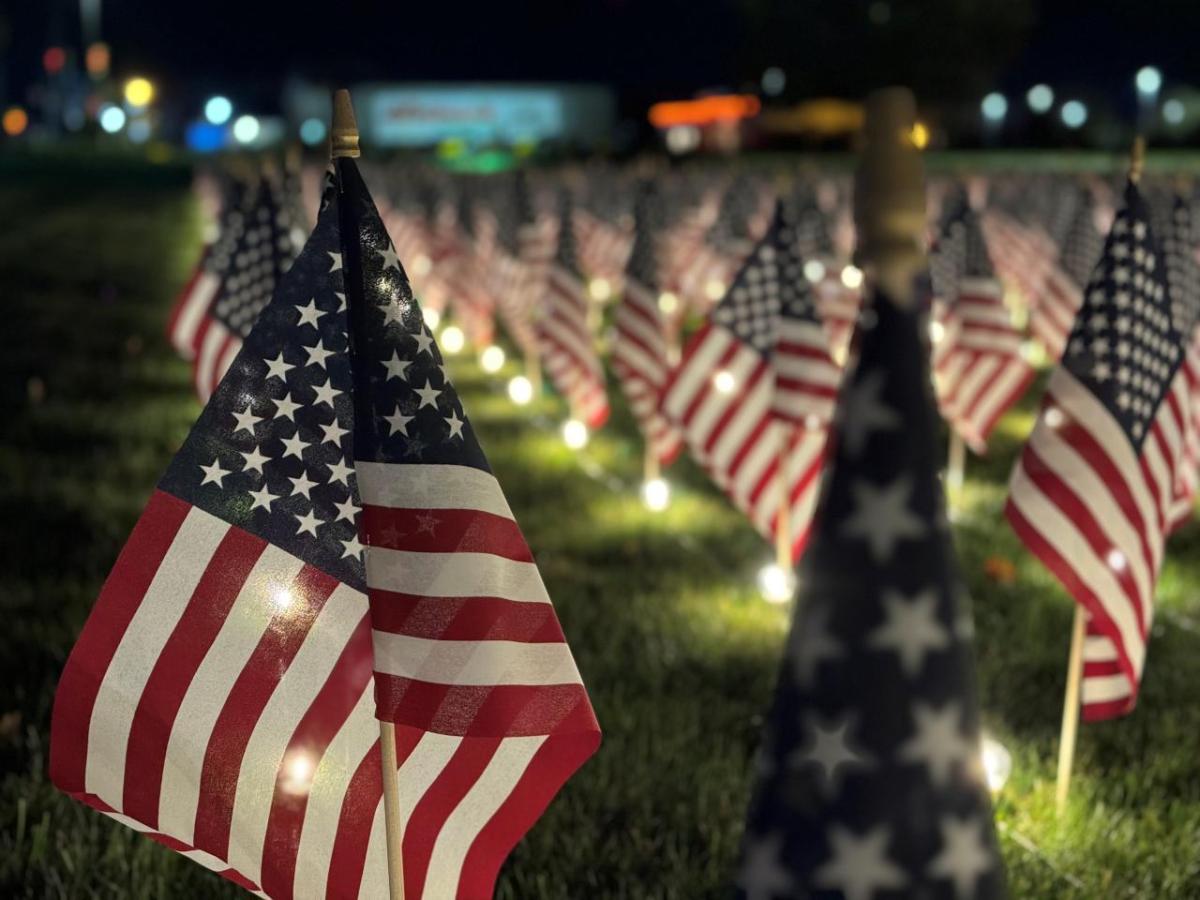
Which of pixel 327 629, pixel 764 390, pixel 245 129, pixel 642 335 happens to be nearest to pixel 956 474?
pixel 642 335

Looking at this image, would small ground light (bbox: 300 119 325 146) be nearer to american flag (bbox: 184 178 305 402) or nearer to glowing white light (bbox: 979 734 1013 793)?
american flag (bbox: 184 178 305 402)

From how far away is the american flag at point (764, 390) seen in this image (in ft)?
24.2

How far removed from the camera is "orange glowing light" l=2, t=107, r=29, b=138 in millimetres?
173525

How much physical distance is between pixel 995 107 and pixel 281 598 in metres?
110

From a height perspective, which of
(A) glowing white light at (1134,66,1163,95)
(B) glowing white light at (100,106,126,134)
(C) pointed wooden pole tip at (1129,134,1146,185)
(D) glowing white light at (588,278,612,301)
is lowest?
(C) pointed wooden pole tip at (1129,134,1146,185)

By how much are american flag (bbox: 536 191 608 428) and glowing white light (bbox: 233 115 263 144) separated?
13267 cm

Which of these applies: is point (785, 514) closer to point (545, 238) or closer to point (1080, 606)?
point (1080, 606)

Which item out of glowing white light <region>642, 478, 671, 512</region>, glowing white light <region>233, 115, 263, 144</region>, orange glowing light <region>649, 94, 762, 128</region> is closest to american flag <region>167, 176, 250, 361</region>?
glowing white light <region>642, 478, 671, 512</region>

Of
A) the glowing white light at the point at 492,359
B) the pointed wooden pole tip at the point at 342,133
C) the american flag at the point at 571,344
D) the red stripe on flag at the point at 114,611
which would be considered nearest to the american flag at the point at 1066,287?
the american flag at the point at 571,344

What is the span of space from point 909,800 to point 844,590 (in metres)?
0.35

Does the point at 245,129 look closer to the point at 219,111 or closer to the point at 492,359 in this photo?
the point at 219,111

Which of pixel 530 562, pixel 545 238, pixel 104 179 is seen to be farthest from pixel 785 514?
pixel 104 179

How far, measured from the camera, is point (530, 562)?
316 cm

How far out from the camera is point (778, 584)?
23.9ft
